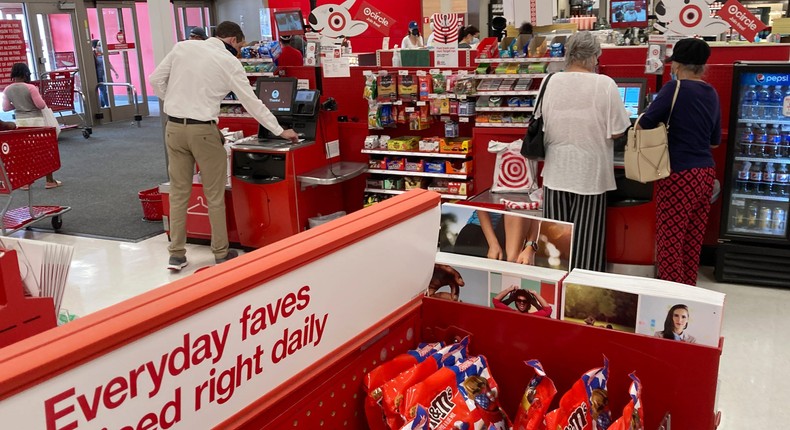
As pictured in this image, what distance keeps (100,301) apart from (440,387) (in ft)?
13.2

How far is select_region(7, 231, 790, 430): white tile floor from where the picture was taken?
337 cm

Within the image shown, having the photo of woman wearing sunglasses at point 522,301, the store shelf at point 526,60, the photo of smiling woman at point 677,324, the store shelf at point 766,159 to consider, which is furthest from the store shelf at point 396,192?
the photo of smiling woman at point 677,324

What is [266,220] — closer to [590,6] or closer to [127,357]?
[127,357]

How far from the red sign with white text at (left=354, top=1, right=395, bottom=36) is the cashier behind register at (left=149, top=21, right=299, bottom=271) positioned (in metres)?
1.08

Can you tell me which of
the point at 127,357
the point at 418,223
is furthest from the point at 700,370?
the point at 127,357

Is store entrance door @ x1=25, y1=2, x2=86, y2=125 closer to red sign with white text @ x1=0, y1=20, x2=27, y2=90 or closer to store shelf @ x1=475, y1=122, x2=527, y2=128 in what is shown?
red sign with white text @ x1=0, y1=20, x2=27, y2=90

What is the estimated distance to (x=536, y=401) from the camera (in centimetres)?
154

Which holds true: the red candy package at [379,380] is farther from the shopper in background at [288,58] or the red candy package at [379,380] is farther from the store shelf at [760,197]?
the shopper in background at [288,58]

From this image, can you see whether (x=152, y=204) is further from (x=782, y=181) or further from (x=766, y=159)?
(x=782, y=181)

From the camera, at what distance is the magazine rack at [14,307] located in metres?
1.95

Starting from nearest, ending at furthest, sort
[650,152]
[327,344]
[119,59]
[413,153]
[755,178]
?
[327,344] → [650,152] → [755,178] → [413,153] → [119,59]

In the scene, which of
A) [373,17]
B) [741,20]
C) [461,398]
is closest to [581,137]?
[741,20]

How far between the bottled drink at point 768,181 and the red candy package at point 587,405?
12.9 feet

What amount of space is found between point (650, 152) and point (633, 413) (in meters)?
2.83
